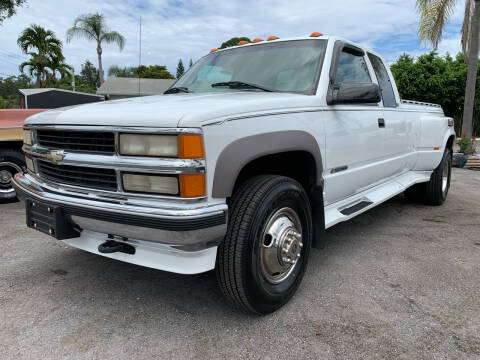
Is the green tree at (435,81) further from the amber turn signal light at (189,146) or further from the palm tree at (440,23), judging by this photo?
the amber turn signal light at (189,146)

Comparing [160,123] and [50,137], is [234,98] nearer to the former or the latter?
[160,123]

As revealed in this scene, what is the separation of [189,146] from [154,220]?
16.0 inches

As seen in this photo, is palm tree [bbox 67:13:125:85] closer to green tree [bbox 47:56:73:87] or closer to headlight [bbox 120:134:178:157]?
green tree [bbox 47:56:73:87]

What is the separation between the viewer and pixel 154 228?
197cm

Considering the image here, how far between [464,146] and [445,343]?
9883mm

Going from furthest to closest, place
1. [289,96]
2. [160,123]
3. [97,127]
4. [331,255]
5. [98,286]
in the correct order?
[331,255], [98,286], [289,96], [97,127], [160,123]

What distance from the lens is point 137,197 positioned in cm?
205

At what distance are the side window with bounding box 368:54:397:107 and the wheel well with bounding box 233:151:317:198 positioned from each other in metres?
1.56

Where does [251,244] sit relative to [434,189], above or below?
above

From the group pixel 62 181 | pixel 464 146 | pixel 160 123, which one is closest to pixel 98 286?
pixel 62 181

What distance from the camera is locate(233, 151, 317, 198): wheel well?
8.23 ft

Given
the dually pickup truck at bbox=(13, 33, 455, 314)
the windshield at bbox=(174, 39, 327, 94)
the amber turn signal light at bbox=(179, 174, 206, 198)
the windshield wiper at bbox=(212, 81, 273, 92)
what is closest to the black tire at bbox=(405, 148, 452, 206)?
the dually pickup truck at bbox=(13, 33, 455, 314)

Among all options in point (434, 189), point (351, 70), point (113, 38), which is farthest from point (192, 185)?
point (113, 38)

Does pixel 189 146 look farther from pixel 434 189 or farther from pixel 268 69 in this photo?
pixel 434 189
